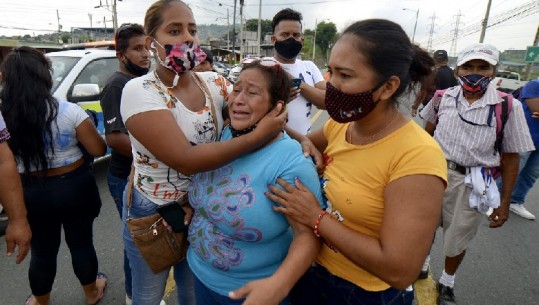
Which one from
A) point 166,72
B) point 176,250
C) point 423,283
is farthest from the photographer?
point 423,283

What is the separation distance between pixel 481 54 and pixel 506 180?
100cm

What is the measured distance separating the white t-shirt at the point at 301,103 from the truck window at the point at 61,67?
→ 350 centimetres

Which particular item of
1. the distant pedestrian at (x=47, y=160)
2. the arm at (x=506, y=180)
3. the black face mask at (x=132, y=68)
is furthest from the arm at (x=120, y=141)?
the arm at (x=506, y=180)

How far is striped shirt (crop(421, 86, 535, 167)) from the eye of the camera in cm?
246

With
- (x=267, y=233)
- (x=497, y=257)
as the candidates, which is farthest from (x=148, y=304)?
(x=497, y=257)

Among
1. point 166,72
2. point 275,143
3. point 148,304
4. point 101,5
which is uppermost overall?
point 101,5

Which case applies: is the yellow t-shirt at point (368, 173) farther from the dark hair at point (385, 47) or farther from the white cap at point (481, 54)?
the white cap at point (481, 54)

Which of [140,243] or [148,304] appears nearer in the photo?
[140,243]

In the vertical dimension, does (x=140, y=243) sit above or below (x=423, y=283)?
above

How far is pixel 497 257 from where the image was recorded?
356 cm

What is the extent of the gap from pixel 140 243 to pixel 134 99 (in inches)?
30.2

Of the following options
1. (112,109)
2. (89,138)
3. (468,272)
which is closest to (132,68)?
(112,109)

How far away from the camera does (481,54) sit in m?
2.52

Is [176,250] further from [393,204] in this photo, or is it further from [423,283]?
[423,283]
